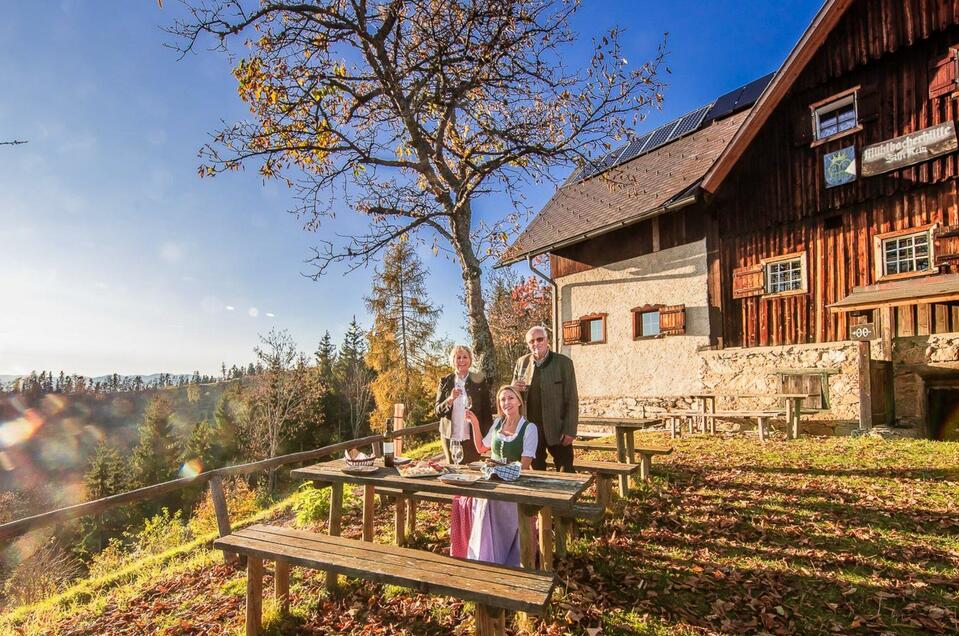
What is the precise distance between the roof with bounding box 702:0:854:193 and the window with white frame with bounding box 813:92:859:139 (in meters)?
0.93

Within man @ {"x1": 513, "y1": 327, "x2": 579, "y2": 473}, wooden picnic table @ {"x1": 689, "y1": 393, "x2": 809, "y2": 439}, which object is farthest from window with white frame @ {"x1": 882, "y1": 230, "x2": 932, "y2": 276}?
man @ {"x1": 513, "y1": 327, "x2": 579, "y2": 473}

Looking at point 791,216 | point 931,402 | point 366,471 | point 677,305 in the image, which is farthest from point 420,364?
point 366,471

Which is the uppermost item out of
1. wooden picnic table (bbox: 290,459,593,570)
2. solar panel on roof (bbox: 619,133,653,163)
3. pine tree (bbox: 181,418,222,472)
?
solar panel on roof (bbox: 619,133,653,163)

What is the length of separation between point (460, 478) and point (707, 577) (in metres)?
2.28

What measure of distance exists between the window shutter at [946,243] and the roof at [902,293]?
14.0 inches

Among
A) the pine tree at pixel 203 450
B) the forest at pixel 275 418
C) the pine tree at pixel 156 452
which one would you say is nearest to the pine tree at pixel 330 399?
the forest at pixel 275 418

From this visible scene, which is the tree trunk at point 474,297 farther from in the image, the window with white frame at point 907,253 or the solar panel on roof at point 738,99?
the solar panel on roof at point 738,99

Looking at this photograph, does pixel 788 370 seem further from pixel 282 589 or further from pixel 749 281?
pixel 282 589

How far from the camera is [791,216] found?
423 inches

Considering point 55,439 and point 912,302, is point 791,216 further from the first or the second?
point 55,439

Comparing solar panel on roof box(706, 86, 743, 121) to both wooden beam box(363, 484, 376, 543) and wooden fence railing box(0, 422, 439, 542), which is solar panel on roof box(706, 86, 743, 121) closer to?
wooden fence railing box(0, 422, 439, 542)

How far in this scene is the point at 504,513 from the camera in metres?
3.50

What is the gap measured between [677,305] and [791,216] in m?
3.24

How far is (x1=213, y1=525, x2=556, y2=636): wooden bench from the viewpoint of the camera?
2.44m
